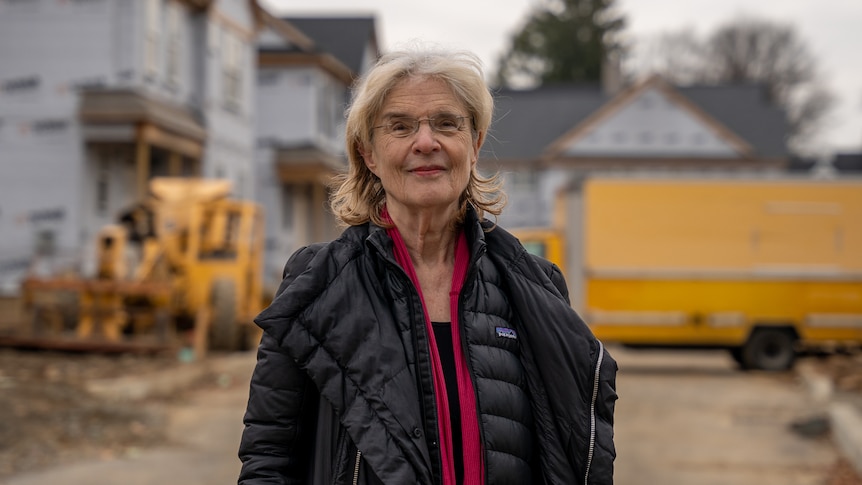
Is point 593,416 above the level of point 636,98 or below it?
below

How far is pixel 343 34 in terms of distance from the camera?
44.1m

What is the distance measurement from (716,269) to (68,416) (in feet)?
40.6

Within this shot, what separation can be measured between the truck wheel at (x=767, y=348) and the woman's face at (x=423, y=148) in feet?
60.5

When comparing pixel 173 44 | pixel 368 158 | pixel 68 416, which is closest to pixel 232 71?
pixel 173 44

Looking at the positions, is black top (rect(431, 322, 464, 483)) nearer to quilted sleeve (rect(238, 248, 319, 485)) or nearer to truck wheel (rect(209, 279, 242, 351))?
quilted sleeve (rect(238, 248, 319, 485))

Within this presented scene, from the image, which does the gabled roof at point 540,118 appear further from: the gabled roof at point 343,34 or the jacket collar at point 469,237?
the jacket collar at point 469,237

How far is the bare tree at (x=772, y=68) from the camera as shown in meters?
79.9

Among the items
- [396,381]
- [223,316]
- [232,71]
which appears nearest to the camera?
[396,381]

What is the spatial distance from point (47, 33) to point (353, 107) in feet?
71.1

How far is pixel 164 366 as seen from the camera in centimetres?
1638

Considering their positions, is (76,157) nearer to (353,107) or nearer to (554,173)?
(353,107)

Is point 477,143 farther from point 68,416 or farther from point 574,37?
point 574,37

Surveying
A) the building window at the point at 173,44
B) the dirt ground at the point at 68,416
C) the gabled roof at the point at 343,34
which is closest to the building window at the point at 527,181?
the gabled roof at the point at 343,34

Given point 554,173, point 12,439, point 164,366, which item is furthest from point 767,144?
point 12,439
